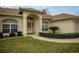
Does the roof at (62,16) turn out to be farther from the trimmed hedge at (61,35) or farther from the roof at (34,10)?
the trimmed hedge at (61,35)

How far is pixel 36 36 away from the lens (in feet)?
10.8

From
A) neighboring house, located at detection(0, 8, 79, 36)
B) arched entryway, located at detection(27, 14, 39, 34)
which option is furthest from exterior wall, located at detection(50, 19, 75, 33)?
arched entryway, located at detection(27, 14, 39, 34)

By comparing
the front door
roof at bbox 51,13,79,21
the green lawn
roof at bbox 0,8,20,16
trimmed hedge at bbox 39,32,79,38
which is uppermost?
roof at bbox 0,8,20,16

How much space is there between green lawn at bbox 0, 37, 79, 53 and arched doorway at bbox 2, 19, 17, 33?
213 millimetres

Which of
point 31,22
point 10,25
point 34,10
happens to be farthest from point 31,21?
point 10,25

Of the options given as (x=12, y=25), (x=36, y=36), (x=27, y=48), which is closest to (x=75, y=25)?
(x=36, y=36)

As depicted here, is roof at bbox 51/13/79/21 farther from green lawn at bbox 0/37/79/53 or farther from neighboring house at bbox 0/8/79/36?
green lawn at bbox 0/37/79/53

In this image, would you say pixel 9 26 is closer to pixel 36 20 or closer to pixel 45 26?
pixel 36 20

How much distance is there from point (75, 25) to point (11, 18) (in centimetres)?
146

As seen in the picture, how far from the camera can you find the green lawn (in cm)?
321

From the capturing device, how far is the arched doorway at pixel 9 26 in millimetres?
3215

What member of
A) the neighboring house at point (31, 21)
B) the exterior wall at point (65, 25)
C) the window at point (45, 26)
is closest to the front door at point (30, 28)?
the neighboring house at point (31, 21)
